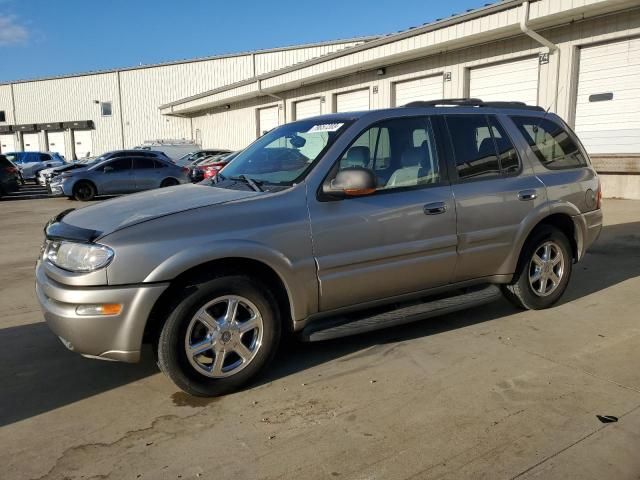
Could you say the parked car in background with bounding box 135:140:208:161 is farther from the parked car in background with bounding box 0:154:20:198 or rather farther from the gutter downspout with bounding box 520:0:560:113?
the gutter downspout with bounding box 520:0:560:113

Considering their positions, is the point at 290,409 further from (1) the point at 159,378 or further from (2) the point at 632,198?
(2) the point at 632,198

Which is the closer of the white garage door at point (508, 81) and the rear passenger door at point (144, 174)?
the white garage door at point (508, 81)

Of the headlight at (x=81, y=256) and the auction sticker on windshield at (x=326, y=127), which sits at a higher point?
the auction sticker on windshield at (x=326, y=127)

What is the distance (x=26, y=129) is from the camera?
48531 mm

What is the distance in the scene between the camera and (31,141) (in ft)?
161

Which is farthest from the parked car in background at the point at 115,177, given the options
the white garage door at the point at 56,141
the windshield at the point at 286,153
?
the white garage door at the point at 56,141

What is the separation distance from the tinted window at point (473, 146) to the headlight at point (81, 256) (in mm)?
2696

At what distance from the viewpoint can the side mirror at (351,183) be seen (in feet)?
11.6

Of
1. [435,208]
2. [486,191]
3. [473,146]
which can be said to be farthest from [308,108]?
[435,208]

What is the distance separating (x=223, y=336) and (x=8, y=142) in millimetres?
55964

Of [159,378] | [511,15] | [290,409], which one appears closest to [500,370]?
[290,409]

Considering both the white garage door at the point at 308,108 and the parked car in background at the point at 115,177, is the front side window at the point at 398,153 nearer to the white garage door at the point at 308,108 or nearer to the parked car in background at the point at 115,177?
the parked car in background at the point at 115,177

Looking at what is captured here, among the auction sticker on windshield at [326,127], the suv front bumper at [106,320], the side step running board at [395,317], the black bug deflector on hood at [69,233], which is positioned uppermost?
the auction sticker on windshield at [326,127]

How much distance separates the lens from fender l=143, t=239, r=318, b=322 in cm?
315
